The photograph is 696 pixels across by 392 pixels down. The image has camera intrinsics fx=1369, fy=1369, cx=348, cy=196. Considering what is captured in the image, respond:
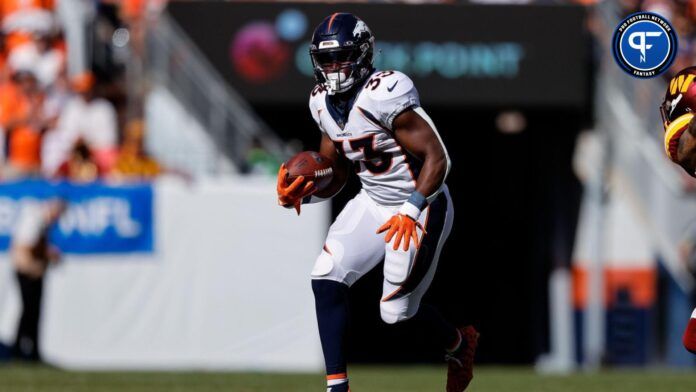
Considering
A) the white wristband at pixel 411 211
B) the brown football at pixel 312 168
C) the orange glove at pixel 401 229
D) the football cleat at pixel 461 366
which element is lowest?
the football cleat at pixel 461 366

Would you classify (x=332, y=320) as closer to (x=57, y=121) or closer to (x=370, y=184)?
(x=370, y=184)

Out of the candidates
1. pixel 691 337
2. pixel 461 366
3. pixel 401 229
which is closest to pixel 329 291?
pixel 401 229

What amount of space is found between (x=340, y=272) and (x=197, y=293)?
6.71 m

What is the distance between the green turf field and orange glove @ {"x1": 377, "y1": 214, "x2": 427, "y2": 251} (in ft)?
10.7

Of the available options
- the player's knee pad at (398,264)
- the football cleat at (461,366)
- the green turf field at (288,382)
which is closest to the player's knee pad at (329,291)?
the player's knee pad at (398,264)

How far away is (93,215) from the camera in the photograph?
526 inches

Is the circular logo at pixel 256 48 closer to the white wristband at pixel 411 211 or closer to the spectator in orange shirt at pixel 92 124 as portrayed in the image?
the spectator in orange shirt at pixel 92 124

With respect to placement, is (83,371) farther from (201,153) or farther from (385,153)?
(385,153)

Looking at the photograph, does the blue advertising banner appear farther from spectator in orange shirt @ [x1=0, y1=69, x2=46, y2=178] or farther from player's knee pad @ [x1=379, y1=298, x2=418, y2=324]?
player's knee pad @ [x1=379, y1=298, x2=418, y2=324]

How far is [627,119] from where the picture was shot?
15.7 m

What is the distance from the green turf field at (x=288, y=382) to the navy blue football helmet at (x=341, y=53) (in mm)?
3358

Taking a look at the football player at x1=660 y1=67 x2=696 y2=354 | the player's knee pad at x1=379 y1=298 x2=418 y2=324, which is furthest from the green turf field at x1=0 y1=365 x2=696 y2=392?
the football player at x1=660 y1=67 x2=696 y2=354

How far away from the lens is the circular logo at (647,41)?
6.24 meters

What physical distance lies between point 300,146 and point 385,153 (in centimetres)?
1062
